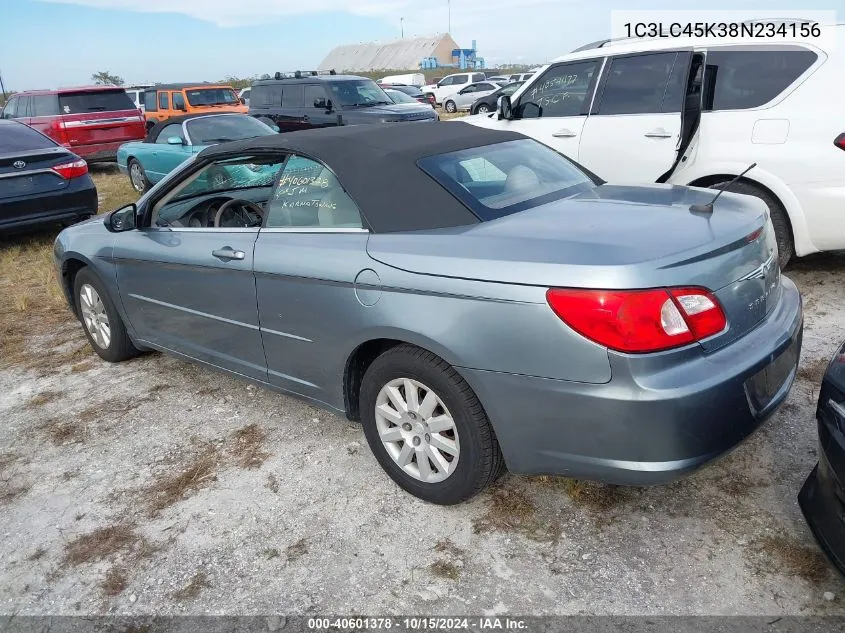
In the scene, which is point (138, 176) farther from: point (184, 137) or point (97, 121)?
point (97, 121)

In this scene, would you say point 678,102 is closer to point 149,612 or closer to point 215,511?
point 215,511

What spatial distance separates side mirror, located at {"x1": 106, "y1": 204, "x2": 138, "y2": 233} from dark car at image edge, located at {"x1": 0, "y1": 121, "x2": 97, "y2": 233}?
14.6ft

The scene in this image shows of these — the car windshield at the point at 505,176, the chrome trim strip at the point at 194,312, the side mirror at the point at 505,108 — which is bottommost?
the chrome trim strip at the point at 194,312

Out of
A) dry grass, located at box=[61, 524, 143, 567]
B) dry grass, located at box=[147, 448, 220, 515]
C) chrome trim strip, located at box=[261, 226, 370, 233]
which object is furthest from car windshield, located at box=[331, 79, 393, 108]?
dry grass, located at box=[61, 524, 143, 567]

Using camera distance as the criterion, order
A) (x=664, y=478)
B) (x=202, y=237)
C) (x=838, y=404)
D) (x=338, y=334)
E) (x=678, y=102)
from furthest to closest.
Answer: (x=678, y=102)
(x=202, y=237)
(x=338, y=334)
(x=664, y=478)
(x=838, y=404)

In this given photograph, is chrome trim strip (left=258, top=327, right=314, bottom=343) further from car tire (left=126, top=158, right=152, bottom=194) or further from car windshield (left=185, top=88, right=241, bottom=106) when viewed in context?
car windshield (left=185, top=88, right=241, bottom=106)

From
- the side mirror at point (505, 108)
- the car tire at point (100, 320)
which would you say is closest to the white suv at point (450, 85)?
the side mirror at point (505, 108)

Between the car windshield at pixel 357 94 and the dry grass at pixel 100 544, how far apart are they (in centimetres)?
1112

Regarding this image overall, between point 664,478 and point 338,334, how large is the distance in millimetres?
1411

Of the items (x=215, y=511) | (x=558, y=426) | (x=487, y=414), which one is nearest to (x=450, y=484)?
(x=487, y=414)

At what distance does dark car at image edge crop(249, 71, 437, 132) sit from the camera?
12641mm

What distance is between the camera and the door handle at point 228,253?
3320 mm

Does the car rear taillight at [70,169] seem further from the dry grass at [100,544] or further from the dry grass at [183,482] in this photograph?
the dry grass at [100,544]

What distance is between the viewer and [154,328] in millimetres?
4090
